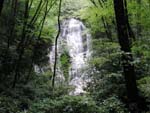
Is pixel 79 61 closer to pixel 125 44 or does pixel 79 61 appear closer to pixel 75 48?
pixel 75 48

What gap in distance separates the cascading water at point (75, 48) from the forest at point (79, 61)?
0.08 meters

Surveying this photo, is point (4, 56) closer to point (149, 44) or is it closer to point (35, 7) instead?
point (35, 7)

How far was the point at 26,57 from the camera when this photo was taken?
1582 cm

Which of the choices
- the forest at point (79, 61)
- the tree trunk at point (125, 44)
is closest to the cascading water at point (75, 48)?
the forest at point (79, 61)

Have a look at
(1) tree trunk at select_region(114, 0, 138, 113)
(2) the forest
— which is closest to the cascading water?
(2) the forest

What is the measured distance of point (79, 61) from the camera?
68.9 feet

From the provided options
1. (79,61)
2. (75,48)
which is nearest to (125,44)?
(79,61)

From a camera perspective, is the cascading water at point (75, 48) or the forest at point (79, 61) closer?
the forest at point (79, 61)

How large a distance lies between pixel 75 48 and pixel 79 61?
205cm

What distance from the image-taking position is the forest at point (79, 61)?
7.93 m

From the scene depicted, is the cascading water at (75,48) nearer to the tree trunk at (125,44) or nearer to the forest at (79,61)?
the forest at (79,61)

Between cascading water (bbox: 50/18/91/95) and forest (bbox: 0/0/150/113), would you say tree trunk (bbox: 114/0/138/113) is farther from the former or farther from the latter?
cascading water (bbox: 50/18/91/95)

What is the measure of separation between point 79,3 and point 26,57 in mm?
11620

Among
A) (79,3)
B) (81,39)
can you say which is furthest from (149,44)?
(79,3)
